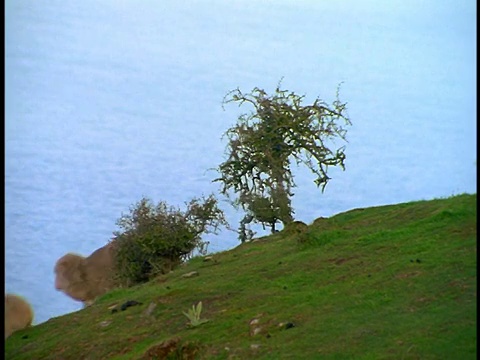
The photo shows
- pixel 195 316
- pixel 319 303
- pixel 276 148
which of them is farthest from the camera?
pixel 276 148

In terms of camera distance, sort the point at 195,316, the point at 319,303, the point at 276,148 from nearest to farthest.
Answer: the point at 319,303 < the point at 195,316 < the point at 276,148

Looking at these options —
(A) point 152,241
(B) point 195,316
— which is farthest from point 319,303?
(A) point 152,241

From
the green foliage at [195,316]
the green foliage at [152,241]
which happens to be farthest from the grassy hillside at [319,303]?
the green foliage at [152,241]

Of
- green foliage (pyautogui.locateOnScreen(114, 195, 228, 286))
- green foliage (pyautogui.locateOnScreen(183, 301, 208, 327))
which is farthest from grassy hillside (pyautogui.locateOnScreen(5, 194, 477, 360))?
green foliage (pyautogui.locateOnScreen(114, 195, 228, 286))

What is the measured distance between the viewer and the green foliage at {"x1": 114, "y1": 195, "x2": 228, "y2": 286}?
26.1ft

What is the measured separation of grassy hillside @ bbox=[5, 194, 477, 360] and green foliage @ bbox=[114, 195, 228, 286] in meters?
1.31

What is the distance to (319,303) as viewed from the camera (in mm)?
4590

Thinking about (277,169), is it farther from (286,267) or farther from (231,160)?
(286,267)

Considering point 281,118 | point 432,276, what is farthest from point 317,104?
point 432,276

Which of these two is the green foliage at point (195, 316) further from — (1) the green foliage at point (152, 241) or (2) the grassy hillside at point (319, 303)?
(1) the green foliage at point (152, 241)

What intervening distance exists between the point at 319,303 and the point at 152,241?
11.6 feet

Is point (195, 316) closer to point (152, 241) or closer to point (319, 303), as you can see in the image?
point (319, 303)

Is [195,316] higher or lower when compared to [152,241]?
lower

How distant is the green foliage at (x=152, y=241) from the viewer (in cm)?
796
